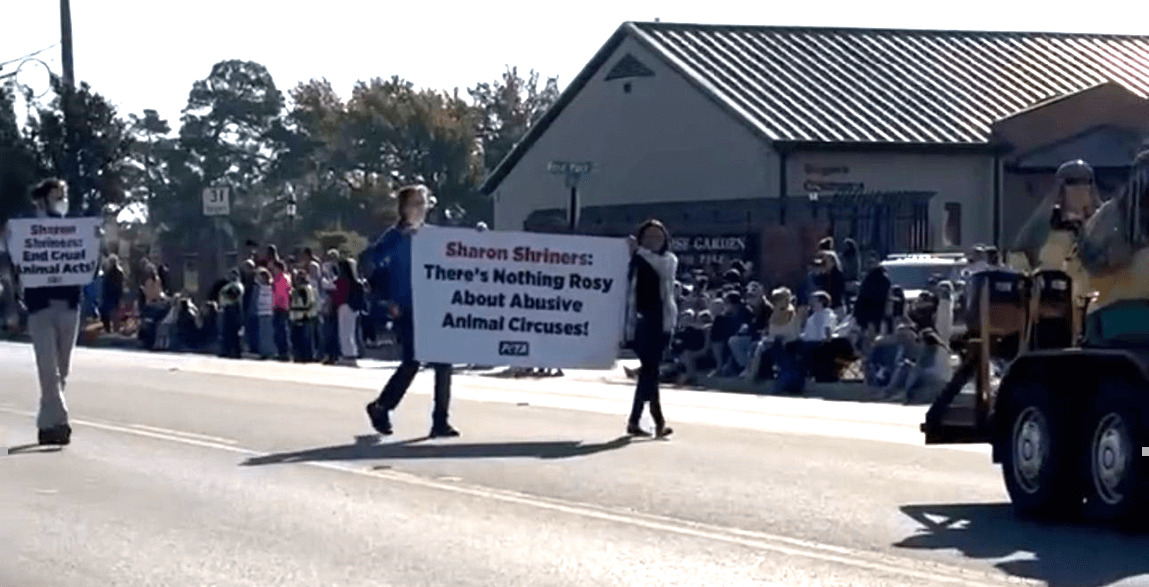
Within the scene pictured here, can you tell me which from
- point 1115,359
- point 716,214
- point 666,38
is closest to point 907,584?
point 1115,359

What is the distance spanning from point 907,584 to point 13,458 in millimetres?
8421

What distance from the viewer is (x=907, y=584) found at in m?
10.4

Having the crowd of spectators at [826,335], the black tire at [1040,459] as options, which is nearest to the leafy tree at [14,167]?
the crowd of spectators at [826,335]

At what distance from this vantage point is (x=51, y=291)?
17.4 metres

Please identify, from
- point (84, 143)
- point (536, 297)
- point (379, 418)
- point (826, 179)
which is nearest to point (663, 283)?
point (536, 297)

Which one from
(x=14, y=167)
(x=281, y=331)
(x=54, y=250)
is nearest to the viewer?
(x=54, y=250)

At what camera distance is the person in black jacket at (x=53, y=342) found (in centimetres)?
1728

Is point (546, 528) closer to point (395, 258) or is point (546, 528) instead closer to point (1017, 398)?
point (1017, 398)

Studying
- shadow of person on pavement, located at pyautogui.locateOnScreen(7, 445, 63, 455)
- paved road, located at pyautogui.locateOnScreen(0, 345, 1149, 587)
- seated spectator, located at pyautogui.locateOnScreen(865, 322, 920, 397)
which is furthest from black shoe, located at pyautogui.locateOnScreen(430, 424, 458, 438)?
seated spectator, located at pyautogui.locateOnScreen(865, 322, 920, 397)

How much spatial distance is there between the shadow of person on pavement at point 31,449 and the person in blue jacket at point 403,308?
2486 mm

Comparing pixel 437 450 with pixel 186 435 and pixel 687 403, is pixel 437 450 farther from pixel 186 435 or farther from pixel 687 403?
pixel 687 403

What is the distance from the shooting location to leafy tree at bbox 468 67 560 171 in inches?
3383

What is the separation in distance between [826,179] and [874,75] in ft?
15.2

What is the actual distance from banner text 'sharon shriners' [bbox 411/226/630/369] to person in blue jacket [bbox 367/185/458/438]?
61 centimetres
